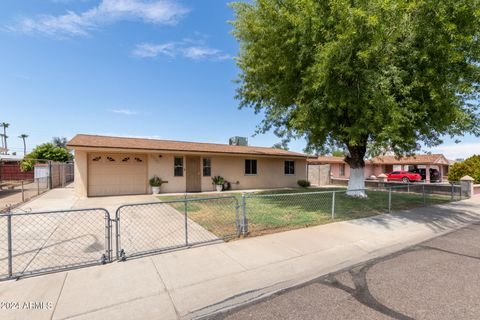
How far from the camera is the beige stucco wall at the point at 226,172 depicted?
42.6 ft

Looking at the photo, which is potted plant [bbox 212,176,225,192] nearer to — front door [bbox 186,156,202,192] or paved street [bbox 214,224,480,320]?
front door [bbox 186,156,202,192]

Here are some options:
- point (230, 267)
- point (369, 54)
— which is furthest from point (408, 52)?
point (230, 267)

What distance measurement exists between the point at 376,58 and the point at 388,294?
6.82 meters

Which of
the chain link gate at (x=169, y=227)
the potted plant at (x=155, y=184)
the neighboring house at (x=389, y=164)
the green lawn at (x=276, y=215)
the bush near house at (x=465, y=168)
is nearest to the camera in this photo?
the chain link gate at (x=169, y=227)

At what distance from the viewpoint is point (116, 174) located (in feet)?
46.0

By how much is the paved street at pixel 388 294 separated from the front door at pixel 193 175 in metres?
12.6

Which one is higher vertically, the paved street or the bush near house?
the bush near house

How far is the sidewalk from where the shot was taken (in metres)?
3.18

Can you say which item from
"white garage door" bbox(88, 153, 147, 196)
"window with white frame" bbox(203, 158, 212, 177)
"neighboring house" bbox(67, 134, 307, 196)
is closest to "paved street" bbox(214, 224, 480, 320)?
"neighboring house" bbox(67, 134, 307, 196)

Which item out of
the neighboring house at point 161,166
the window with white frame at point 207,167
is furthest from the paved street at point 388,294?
the window with white frame at point 207,167

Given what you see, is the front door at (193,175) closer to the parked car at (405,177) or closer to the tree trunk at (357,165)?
the tree trunk at (357,165)

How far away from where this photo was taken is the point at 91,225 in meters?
7.32

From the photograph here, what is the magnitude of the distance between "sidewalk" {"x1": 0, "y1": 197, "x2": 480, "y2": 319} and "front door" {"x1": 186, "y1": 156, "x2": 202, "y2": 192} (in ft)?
34.5

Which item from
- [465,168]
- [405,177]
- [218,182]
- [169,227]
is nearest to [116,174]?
[218,182]
